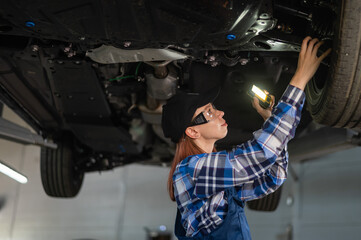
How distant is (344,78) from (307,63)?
26 centimetres

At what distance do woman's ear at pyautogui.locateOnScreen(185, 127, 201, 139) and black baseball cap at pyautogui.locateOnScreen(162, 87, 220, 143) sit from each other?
0.02 metres

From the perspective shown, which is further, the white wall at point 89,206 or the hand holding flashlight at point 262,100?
the white wall at point 89,206

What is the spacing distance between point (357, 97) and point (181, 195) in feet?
2.87

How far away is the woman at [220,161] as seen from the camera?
4.91 feet

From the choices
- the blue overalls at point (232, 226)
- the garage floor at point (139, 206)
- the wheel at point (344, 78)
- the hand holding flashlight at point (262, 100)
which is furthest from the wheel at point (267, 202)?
the blue overalls at point (232, 226)

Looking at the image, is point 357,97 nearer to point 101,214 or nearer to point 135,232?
point 135,232

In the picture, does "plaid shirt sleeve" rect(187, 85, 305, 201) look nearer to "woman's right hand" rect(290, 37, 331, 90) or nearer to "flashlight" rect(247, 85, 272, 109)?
"woman's right hand" rect(290, 37, 331, 90)

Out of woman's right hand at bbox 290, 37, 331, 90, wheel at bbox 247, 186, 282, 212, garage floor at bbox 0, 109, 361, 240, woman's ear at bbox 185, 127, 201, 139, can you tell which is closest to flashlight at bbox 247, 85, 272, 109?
woman's right hand at bbox 290, 37, 331, 90

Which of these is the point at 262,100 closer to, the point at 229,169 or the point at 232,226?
the point at 229,169

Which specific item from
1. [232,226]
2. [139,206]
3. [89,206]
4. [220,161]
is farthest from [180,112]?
[89,206]

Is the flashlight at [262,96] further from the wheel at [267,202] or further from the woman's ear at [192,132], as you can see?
the wheel at [267,202]

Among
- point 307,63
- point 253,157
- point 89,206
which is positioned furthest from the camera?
point 89,206

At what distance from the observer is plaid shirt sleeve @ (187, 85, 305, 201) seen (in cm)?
148

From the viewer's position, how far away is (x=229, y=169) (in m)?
1.51
